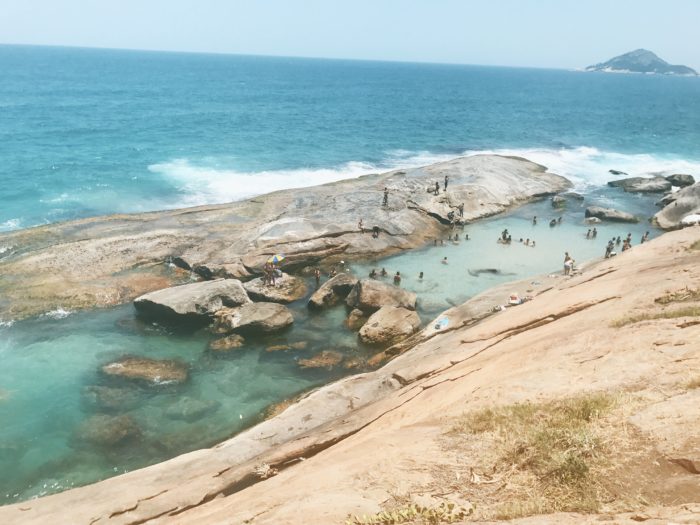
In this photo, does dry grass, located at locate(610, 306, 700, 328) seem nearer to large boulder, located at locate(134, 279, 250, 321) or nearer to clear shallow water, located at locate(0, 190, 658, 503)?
clear shallow water, located at locate(0, 190, 658, 503)

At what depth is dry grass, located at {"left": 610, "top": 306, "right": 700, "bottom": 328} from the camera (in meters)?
13.6

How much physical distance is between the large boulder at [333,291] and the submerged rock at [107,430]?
45.1ft

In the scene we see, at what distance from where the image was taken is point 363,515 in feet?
29.5

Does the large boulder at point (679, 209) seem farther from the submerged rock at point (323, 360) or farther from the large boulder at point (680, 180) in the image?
→ the submerged rock at point (323, 360)

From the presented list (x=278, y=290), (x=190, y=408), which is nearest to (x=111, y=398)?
(x=190, y=408)

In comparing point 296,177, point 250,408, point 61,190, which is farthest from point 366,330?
point 61,190

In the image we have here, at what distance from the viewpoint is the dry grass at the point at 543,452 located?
28.3 ft

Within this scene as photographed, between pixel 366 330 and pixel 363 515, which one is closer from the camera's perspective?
pixel 363 515

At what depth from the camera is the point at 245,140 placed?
84938mm

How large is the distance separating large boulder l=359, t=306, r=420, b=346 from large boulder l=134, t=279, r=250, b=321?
344 inches

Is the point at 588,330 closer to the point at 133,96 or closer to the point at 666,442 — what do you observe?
the point at 666,442

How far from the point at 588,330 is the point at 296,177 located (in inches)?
2147

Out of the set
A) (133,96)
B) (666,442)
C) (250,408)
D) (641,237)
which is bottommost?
(250,408)

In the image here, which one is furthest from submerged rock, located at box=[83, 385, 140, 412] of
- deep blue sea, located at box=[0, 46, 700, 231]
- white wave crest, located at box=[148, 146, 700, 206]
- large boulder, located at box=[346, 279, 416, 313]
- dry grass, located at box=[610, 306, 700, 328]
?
white wave crest, located at box=[148, 146, 700, 206]
